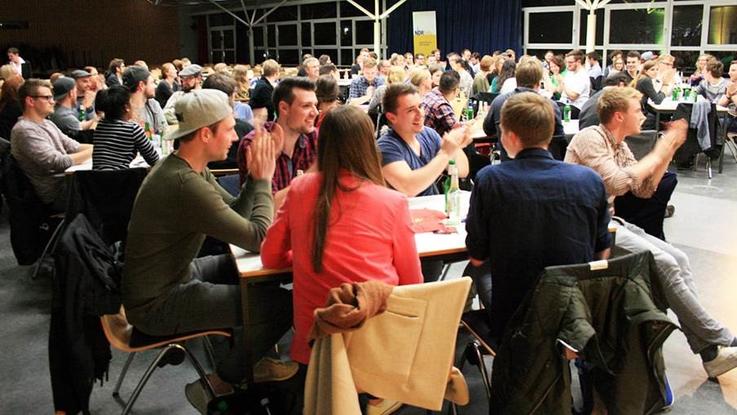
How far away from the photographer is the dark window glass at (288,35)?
65.5 ft

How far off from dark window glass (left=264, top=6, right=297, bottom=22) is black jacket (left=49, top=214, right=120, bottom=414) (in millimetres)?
18200

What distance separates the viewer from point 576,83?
8750mm

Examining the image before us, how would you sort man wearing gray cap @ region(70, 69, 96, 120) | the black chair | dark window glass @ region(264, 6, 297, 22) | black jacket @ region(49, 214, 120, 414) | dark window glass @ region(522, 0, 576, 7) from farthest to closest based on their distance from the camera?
dark window glass @ region(264, 6, 297, 22) → dark window glass @ region(522, 0, 576, 7) → man wearing gray cap @ region(70, 69, 96, 120) → the black chair → black jacket @ region(49, 214, 120, 414)

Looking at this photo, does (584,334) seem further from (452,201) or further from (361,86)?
(361,86)

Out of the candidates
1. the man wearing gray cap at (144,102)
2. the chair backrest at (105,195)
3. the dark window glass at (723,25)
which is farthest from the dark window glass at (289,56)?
the chair backrest at (105,195)

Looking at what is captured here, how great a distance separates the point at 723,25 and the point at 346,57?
9.86 m

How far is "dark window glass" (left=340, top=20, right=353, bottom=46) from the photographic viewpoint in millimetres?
18078

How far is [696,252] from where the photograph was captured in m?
4.62

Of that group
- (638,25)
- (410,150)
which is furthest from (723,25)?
(410,150)

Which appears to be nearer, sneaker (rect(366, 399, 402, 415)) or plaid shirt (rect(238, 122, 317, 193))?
sneaker (rect(366, 399, 402, 415))

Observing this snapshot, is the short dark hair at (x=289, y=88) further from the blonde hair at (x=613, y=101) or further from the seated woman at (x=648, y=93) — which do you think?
Answer: the seated woman at (x=648, y=93)

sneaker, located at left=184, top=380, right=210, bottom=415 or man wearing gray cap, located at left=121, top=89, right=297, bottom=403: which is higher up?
man wearing gray cap, located at left=121, top=89, right=297, bottom=403

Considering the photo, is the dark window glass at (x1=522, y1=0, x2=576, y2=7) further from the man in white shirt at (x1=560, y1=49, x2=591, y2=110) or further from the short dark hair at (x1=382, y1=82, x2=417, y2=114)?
the short dark hair at (x1=382, y1=82, x2=417, y2=114)

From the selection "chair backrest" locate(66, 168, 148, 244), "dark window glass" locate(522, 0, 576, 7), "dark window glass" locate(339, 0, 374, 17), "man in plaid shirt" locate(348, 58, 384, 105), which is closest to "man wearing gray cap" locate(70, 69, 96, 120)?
"chair backrest" locate(66, 168, 148, 244)
